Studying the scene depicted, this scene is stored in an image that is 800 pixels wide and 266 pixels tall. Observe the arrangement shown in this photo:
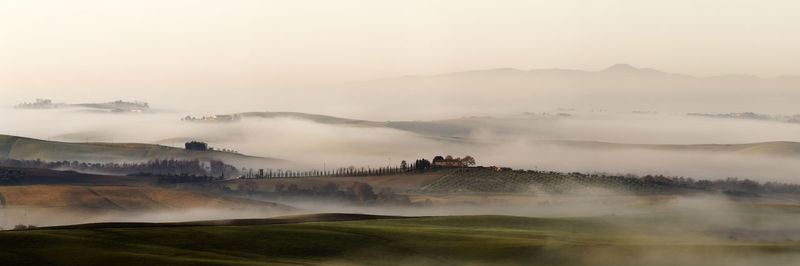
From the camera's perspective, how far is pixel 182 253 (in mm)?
130375

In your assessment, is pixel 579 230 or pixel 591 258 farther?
pixel 579 230

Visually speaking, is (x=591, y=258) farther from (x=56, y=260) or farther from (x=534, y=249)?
(x=56, y=260)

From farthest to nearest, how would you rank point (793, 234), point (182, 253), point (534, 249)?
point (793, 234) < point (534, 249) < point (182, 253)

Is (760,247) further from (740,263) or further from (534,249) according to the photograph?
(534,249)

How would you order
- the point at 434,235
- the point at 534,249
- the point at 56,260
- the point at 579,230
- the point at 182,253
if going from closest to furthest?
1. the point at 56,260
2. the point at 182,253
3. the point at 534,249
4. the point at 434,235
5. the point at 579,230

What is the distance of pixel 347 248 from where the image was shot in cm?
14588

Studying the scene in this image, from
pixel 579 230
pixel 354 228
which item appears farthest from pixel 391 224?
pixel 579 230

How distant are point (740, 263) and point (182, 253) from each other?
65755 mm

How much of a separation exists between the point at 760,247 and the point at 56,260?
88.9m

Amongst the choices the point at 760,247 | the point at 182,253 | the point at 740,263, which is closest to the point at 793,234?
the point at 760,247

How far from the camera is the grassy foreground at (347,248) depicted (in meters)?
125

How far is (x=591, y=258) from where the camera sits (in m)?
138

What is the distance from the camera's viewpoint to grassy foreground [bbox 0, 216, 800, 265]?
125 m

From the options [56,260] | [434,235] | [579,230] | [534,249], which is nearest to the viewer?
[56,260]
